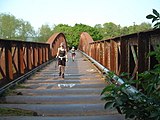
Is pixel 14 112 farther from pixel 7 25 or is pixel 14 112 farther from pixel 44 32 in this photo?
pixel 44 32

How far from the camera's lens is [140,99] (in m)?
2.65

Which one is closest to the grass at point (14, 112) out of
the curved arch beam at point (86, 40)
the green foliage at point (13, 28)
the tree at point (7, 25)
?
the curved arch beam at point (86, 40)

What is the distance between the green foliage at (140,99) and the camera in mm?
2361

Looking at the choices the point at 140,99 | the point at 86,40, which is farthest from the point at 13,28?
the point at 140,99

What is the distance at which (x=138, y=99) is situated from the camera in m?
2.68

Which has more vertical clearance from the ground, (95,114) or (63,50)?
(63,50)

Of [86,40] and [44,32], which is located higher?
[44,32]

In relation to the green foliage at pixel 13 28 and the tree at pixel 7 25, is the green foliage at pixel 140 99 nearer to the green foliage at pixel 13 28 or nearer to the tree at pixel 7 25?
the green foliage at pixel 13 28

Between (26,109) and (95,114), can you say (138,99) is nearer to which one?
(95,114)

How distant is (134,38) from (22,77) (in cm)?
546

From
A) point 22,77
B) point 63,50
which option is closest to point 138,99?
point 22,77

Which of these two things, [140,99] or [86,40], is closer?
[140,99]

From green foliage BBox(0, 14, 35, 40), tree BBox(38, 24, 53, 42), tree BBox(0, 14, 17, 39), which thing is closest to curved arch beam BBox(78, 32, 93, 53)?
green foliage BBox(0, 14, 35, 40)

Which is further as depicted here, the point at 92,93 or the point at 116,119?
the point at 92,93
